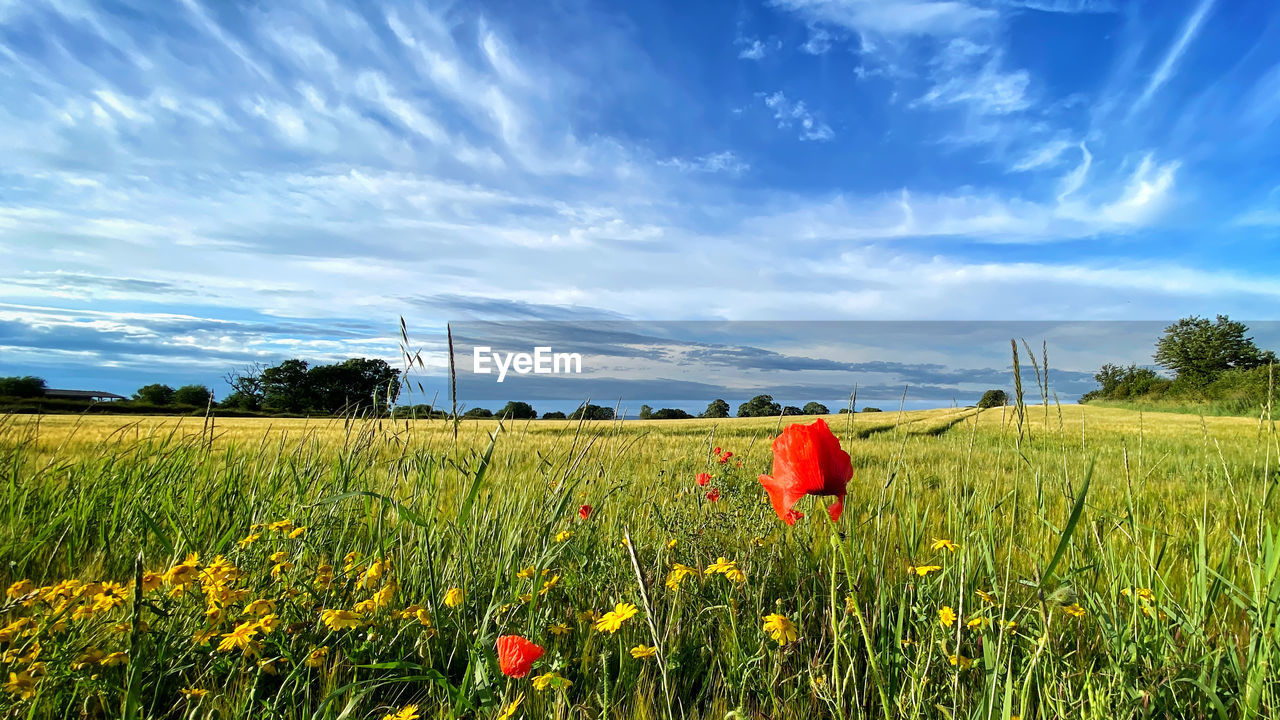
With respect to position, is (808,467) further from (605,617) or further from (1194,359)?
(1194,359)

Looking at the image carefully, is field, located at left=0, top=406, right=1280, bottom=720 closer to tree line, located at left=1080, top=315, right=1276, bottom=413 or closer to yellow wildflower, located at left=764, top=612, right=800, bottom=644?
yellow wildflower, located at left=764, top=612, right=800, bottom=644

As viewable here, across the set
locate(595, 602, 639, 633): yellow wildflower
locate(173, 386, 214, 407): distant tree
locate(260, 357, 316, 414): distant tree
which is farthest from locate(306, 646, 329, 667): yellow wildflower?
locate(173, 386, 214, 407): distant tree

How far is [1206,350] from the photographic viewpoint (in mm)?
61188

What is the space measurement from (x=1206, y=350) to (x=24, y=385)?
338ft

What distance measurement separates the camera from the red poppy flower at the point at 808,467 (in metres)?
1.44

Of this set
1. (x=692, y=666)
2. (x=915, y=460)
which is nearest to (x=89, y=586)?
(x=692, y=666)

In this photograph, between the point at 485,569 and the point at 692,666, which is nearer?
the point at 692,666

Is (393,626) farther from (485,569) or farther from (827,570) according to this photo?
(827,570)

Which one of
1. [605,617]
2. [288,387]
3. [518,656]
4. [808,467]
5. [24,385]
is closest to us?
[518,656]

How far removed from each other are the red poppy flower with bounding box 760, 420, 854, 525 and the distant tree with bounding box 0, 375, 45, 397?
52.1 meters

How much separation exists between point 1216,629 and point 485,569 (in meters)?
2.65

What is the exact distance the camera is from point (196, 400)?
59.5 metres

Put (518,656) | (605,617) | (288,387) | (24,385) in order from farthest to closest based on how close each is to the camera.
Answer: (288,387) < (24,385) < (605,617) < (518,656)

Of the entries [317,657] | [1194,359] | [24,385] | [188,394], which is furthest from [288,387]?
[1194,359]
